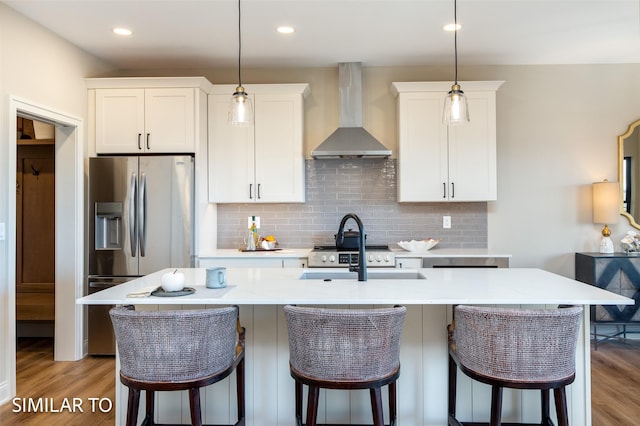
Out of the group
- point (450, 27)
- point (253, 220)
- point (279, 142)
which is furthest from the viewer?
point (253, 220)

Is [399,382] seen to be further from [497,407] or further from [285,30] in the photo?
[285,30]

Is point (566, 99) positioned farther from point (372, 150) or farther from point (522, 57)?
point (372, 150)

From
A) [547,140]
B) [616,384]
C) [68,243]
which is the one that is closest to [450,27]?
[547,140]

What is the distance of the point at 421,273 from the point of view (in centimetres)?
247

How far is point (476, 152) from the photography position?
3852mm

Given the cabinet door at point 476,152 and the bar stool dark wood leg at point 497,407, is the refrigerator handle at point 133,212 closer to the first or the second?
the cabinet door at point 476,152

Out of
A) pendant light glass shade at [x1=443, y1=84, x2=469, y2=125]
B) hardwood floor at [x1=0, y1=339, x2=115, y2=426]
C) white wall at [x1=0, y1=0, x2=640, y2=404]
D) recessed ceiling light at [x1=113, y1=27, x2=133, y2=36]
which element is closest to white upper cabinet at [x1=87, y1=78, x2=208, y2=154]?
recessed ceiling light at [x1=113, y1=27, x2=133, y2=36]

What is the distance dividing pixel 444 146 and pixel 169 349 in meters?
3.07

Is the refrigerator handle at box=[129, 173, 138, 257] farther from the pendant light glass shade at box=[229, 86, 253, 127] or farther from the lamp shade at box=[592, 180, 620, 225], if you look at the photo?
the lamp shade at box=[592, 180, 620, 225]

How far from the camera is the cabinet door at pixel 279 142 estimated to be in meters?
3.95

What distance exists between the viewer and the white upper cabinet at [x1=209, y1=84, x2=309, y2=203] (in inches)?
156

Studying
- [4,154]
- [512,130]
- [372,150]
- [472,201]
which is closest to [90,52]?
[4,154]

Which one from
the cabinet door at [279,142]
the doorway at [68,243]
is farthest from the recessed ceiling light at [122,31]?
the cabinet door at [279,142]

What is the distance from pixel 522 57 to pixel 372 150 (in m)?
1.72
